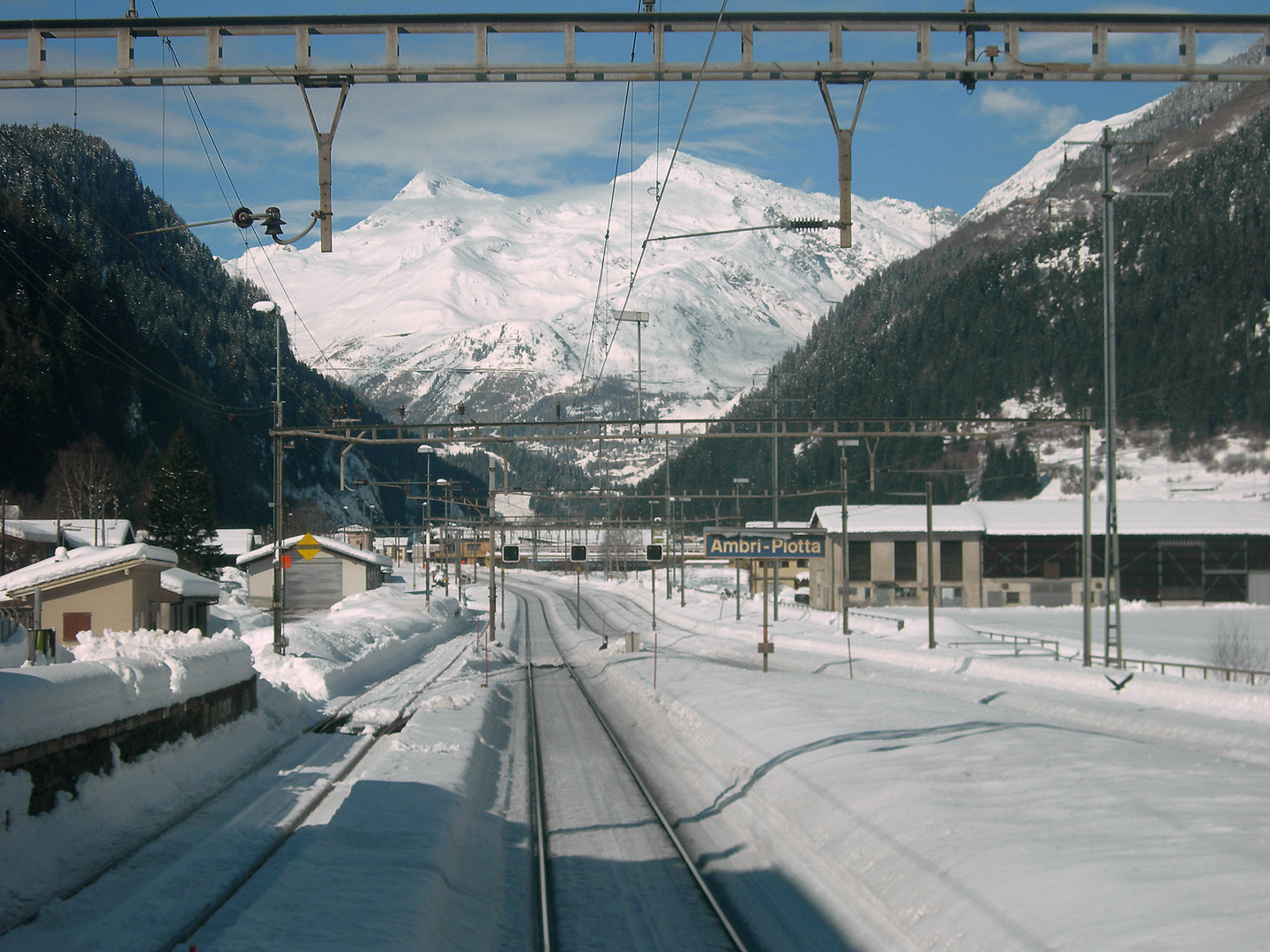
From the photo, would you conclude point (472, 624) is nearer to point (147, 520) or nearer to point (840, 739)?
point (147, 520)

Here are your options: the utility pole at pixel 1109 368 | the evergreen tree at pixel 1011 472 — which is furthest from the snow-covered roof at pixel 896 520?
the evergreen tree at pixel 1011 472

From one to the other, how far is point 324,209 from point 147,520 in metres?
72.1

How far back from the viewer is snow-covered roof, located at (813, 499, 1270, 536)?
80.3 m

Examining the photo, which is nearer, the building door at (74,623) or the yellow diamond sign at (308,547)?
the yellow diamond sign at (308,547)

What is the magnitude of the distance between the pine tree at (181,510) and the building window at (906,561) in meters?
52.3

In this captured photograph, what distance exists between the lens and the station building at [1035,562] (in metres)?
80.7

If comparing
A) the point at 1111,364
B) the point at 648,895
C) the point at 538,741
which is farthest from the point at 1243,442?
the point at 648,895

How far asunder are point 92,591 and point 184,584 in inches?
132

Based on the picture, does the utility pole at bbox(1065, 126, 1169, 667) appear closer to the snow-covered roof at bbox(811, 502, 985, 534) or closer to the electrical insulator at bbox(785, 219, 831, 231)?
the electrical insulator at bbox(785, 219, 831, 231)

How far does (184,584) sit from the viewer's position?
38.5 metres

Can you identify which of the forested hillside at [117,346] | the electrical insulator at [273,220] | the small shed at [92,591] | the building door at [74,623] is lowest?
the building door at [74,623]

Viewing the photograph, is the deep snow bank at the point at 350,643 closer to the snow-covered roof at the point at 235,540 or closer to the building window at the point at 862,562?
the building window at the point at 862,562

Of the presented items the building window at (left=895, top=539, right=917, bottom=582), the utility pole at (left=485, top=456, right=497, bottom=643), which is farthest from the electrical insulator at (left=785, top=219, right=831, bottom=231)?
the building window at (left=895, top=539, right=917, bottom=582)

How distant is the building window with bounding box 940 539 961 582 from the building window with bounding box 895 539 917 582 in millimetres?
2254
